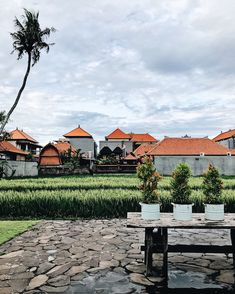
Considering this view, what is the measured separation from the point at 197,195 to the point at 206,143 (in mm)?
28592

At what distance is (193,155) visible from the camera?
35531mm

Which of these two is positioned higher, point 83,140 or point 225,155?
point 83,140

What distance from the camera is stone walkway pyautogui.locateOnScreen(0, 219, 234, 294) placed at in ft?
12.8

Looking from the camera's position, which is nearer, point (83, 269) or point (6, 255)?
point (83, 269)

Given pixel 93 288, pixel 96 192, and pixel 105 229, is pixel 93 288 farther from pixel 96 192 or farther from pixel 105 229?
pixel 96 192

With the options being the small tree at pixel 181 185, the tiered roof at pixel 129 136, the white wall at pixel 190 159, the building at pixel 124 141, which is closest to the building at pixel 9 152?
the building at pixel 124 141

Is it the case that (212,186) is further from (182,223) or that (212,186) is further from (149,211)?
(149,211)

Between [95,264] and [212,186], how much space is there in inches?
82.0

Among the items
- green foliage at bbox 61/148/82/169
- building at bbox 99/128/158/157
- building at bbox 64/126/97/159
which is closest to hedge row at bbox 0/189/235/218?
green foliage at bbox 61/148/82/169

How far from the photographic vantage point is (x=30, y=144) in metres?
54.7

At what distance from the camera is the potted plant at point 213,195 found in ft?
13.6

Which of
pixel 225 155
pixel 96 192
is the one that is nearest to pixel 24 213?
pixel 96 192

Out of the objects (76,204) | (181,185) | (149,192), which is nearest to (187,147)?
(76,204)

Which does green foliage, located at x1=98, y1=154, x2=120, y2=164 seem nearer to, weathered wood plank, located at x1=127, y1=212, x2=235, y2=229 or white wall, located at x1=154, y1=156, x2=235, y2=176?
white wall, located at x1=154, y1=156, x2=235, y2=176
